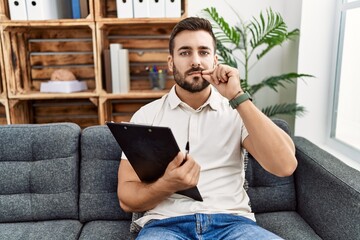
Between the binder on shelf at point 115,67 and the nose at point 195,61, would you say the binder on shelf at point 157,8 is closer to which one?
the binder on shelf at point 115,67

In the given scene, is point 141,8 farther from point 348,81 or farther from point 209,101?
point 348,81

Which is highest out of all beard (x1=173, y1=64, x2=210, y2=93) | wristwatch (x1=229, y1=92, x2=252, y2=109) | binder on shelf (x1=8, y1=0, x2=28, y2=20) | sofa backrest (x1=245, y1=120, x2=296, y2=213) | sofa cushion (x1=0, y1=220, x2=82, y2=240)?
binder on shelf (x1=8, y1=0, x2=28, y2=20)

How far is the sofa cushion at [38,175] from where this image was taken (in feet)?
4.80

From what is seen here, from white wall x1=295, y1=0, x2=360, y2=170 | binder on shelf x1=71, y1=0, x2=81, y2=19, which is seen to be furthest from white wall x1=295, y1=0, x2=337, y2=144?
binder on shelf x1=71, y1=0, x2=81, y2=19

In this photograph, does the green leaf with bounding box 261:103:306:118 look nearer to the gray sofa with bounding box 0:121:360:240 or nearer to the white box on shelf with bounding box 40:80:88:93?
the gray sofa with bounding box 0:121:360:240

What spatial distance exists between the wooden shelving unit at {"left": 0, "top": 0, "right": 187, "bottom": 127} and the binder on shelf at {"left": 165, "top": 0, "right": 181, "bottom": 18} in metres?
0.06

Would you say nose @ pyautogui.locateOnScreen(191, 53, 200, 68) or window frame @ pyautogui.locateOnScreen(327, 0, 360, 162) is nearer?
nose @ pyautogui.locateOnScreen(191, 53, 200, 68)

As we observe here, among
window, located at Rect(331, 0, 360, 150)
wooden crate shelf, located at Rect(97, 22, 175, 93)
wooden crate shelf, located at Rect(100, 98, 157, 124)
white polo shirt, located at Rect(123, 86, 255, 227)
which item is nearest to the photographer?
white polo shirt, located at Rect(123, 86, 255, 227)

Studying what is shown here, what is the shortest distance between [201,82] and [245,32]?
109 centimetres

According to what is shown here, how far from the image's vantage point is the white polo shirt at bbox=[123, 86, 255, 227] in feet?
3.99

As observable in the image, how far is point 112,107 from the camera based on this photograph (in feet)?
8.02

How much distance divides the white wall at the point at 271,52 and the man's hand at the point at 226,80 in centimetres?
108

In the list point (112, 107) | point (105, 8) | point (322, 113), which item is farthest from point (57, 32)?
point (322, 113)

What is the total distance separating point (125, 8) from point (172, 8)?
11.5 inches
